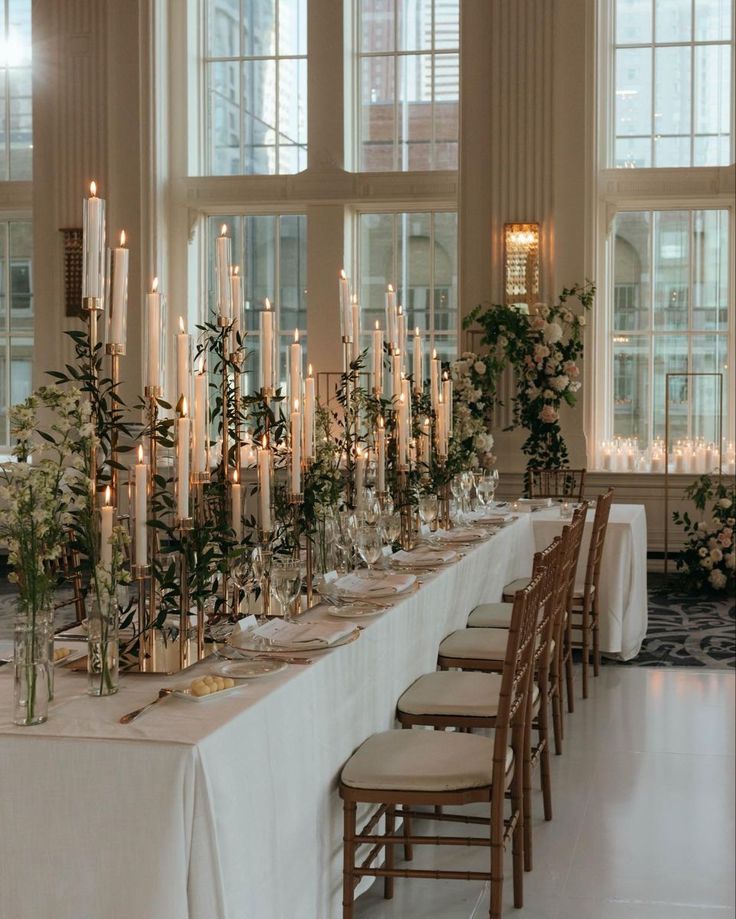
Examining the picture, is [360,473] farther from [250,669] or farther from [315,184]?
[315,184]

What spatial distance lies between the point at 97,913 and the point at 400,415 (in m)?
2.76

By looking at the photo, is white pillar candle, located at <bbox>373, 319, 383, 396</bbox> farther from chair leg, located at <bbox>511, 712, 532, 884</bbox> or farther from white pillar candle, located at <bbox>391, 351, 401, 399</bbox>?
chair leg, located at <bbox>511, 712, 532, 884</bbox>

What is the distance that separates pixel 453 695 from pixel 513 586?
2414mm

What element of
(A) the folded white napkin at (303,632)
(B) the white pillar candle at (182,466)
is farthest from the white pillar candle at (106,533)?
(A) the folded white napkin at (303,632)

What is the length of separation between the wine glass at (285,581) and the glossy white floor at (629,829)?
973 mm

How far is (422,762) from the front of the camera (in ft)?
10.2

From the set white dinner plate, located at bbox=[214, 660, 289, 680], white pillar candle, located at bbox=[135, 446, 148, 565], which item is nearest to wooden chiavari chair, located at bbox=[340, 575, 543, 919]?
white dinner plate, located at bbox=[214, 660, 289, 680]

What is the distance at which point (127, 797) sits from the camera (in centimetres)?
224

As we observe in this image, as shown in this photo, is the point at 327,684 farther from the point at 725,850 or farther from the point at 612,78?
the point at 612,78

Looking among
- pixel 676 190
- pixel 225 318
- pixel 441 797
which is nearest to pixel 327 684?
pixel 441 797

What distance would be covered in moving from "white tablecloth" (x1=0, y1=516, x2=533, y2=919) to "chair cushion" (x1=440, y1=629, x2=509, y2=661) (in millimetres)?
1688

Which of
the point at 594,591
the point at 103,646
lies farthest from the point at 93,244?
the point at 594,591

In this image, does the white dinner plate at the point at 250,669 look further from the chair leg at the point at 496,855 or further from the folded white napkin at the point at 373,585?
the folded white napkin at the point at 373,585

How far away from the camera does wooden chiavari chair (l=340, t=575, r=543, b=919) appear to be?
3.01 m
